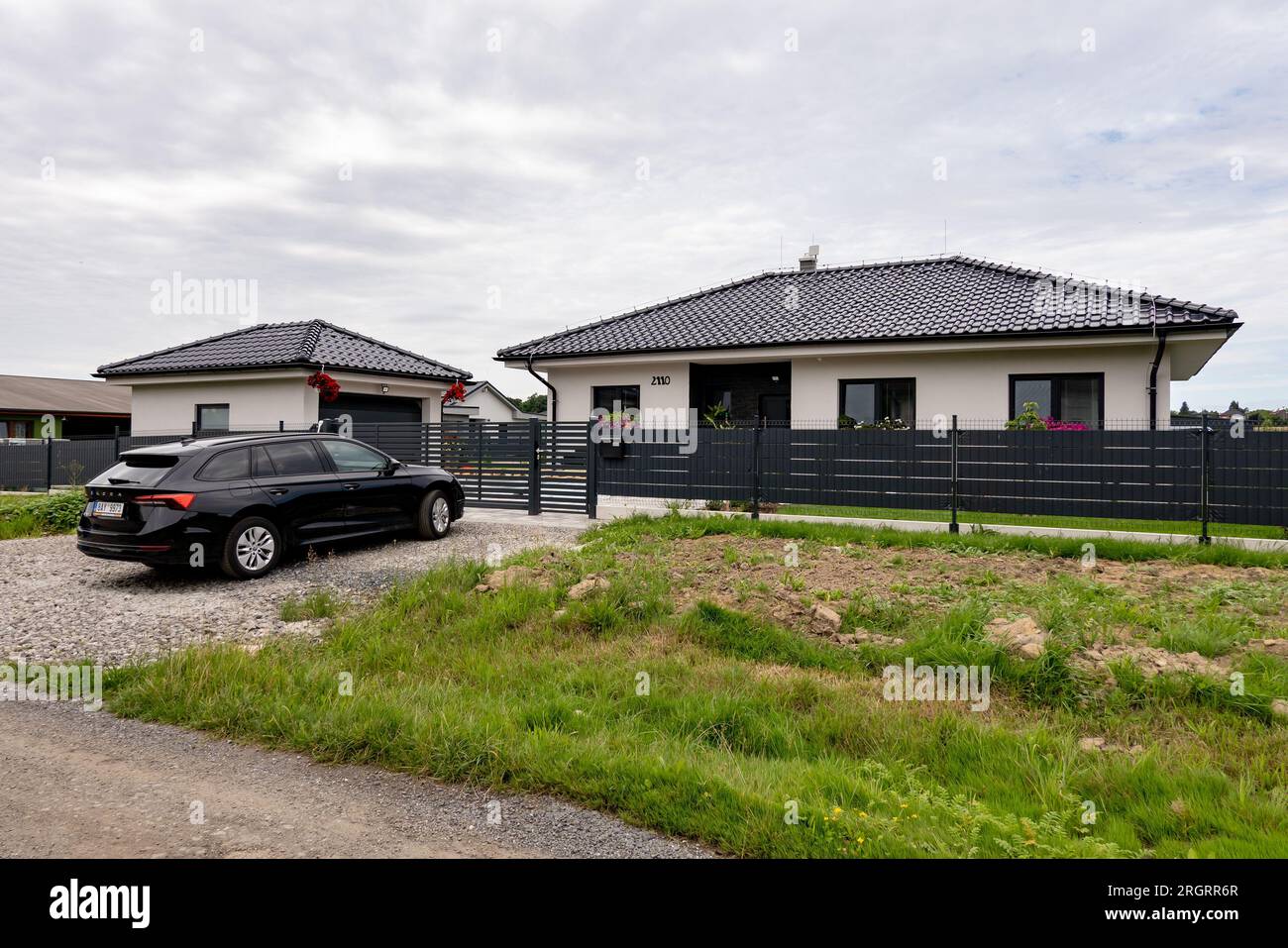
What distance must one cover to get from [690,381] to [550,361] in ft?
11.6

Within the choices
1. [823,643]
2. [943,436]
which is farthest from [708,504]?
[823,643]

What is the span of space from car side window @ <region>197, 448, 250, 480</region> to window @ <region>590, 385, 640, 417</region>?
10.7m

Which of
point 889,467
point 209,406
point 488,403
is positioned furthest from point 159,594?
point 488,403

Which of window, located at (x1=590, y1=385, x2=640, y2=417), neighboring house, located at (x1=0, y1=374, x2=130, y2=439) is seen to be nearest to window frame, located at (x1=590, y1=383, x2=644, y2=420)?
window, located at (x1=590, y1=385, x2=640, y2=417)

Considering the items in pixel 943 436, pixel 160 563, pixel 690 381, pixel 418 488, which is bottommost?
pixel 160 563

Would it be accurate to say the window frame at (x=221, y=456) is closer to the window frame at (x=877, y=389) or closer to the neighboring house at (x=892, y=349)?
the neighboring house at (x=892, y=349)

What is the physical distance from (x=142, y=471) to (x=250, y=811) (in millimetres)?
6528

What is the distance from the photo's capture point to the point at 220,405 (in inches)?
840

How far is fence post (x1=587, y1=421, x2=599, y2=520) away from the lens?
13578mm

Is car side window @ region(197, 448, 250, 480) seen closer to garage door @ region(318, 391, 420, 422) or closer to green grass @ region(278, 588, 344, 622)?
green grass @ region(278, 588, 344, 622)

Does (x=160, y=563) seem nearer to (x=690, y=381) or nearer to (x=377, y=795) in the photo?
(x=377, y=795)

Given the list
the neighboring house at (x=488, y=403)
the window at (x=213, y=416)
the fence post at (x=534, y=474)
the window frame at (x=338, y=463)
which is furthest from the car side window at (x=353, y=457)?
the neighboring house at (x=488, y=403)

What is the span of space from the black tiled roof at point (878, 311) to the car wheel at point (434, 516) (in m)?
7.94

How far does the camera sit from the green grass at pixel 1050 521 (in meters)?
10.8
